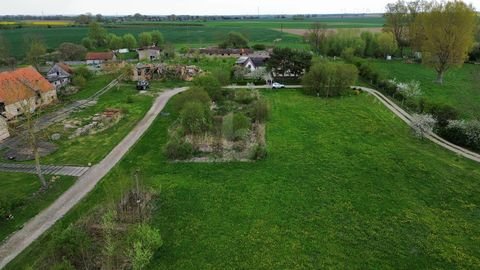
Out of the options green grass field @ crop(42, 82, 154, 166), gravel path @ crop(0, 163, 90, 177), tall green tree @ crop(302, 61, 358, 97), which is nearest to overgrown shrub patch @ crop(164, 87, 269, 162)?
green grass field @ crop(42, 82, 154, 166)

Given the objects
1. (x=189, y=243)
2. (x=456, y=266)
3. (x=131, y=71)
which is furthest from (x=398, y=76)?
(x=189, y=243)

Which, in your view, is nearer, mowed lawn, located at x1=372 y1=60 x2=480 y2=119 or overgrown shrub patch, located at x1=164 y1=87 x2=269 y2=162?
overgrown shrub patch, located at x1=164 y1=87 x2=269 y2=162

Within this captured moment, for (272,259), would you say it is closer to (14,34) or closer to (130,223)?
(130,223)

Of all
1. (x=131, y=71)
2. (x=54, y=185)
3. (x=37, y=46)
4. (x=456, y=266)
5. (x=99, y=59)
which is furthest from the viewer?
(x=99, y=59)

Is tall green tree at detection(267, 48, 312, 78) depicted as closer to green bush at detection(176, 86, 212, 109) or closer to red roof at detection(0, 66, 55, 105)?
green bush at detection(176, 86, 212, 109)

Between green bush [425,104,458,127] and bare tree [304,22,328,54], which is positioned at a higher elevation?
bare tree [304,22,328,54]

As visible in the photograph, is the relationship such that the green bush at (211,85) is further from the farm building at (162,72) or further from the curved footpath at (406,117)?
the farm building at (162,72)

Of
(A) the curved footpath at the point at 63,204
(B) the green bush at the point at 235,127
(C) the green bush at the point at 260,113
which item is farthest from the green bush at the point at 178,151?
(C) the green bush at the point at 260,113
